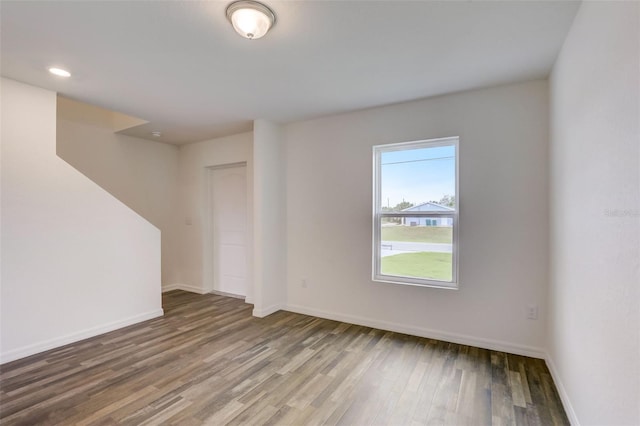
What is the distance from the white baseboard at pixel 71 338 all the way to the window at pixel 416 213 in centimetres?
296

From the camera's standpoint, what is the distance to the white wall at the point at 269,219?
3.84 meters

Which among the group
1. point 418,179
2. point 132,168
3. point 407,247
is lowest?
point 407,247

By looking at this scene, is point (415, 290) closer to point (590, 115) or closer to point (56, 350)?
point (590, 115)

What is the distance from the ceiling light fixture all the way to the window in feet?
6.59

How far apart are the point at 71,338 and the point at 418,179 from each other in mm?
4063

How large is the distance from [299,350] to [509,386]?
5.80ft

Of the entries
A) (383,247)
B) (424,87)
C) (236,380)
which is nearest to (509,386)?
(383,247)

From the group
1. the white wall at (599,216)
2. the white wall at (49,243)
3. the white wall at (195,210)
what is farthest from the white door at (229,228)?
the white wall at (599,216)

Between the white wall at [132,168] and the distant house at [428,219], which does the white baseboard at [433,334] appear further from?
the white wall at [132,168]

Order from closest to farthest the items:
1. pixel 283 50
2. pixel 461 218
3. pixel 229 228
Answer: pixel 283 50
pixel 461 218
pixel 229 228

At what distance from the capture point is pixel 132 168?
4680 mm

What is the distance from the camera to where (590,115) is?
160cm

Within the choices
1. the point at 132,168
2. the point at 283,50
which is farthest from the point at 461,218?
the point at 132,168

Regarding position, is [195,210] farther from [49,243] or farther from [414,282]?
[414,282]
